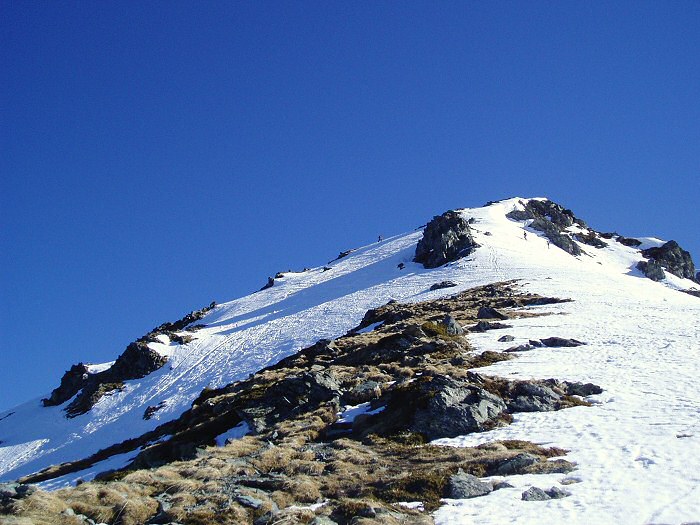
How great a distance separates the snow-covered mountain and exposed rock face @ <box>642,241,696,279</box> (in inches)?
14.4

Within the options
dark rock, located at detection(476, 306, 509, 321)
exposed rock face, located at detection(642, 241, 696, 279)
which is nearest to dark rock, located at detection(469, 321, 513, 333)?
dark rock, located at detection(476, 306, 509, 321)

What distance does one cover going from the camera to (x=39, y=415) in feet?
200

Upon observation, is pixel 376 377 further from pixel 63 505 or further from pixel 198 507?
pixel 63 505

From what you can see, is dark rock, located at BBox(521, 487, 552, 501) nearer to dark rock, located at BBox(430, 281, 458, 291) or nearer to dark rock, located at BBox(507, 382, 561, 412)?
dark rock, located at BBox(507, 382, 561, 412)

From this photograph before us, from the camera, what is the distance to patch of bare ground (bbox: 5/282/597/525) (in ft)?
43.5

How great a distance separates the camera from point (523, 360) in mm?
28484

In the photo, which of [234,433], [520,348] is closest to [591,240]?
[520,348]

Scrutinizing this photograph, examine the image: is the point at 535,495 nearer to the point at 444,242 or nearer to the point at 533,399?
the point at 533,399

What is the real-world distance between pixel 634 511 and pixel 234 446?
41.4 ft

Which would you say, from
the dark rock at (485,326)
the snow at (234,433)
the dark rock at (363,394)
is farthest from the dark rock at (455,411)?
the dark rock at (485,326)

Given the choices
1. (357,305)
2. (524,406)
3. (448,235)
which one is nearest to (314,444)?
(524,406)

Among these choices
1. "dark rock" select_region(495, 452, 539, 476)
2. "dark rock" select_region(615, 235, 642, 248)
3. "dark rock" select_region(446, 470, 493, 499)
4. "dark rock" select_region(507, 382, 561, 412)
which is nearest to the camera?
"dark rock" select_region(446, 470, 493, 499)

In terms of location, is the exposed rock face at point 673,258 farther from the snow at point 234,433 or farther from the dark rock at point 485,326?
the snow at point 234,433

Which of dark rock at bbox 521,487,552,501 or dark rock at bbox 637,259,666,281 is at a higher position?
dark rock at bbox 637,259,666,281
